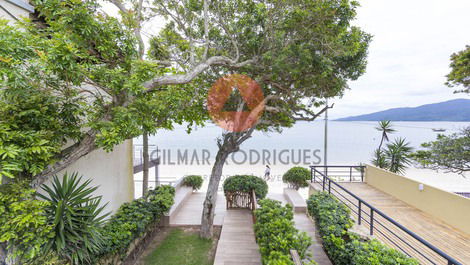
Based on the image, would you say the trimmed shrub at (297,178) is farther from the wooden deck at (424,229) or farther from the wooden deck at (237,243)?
the wooden deck at (237,243)

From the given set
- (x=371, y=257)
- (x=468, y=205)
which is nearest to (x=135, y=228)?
(x=371, y=257)

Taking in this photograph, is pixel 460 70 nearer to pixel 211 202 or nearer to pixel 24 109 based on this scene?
pixel 211 202

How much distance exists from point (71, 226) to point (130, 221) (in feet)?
5.67

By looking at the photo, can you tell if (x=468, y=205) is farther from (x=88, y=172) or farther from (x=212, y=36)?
(x=88, y=172)

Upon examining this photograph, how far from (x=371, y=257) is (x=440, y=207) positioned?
3.98 meters

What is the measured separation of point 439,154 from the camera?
7988 millimetres

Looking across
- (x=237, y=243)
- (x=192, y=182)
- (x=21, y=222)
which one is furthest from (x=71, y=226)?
(x=192, y=182)

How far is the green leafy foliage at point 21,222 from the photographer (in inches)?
96.1

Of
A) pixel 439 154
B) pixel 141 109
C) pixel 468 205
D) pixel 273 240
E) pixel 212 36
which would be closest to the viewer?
pixel 273 240

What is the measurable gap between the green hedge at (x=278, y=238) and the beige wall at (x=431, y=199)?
3.97 m

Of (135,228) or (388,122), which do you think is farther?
(388,122)

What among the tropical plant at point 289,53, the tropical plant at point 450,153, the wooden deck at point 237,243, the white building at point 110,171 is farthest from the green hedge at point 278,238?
the tropical plant at point 450,153

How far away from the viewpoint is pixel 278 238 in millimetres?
3408

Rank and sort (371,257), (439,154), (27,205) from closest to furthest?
1. (27,205)
2. (371,257)
3. (439,154)
